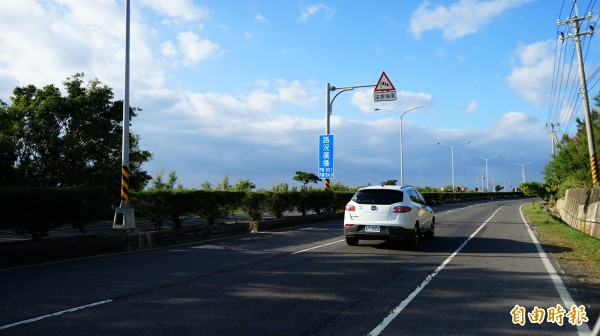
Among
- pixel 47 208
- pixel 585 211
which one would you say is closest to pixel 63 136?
pixel 47 208

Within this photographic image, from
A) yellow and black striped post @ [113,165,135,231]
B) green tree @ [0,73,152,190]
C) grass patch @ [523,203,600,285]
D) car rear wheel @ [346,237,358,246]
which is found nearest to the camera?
grass patch @ [523,203,600,285]

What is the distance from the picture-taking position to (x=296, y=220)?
22266 mm

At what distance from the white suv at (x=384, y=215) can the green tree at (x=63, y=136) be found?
1730cm

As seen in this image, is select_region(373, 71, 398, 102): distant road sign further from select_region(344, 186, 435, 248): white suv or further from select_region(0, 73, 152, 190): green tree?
select_region(0, 73, 152, 190): green tree

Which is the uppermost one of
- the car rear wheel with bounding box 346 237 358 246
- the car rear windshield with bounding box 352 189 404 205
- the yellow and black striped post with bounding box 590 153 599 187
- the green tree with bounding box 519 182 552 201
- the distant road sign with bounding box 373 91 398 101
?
the distant road sign with bounding box 373 91 398 101

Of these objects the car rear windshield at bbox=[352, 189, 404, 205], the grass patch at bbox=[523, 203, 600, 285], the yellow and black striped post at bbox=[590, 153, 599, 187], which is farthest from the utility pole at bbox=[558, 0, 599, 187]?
the car rear windshield at bbox=[352, 189, 404, 205]

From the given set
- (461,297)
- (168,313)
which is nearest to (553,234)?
(461,297)

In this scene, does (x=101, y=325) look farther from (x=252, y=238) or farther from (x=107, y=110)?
(x=107, y=110)

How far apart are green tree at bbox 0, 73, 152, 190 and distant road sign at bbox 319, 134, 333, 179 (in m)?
11.8

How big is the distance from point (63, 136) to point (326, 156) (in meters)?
14.1

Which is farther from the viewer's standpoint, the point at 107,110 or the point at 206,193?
the point at 107,110

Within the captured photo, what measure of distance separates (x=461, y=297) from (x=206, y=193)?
38.9 ft

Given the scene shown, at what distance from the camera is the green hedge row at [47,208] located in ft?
37.2

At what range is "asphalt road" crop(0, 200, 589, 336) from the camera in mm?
5516
